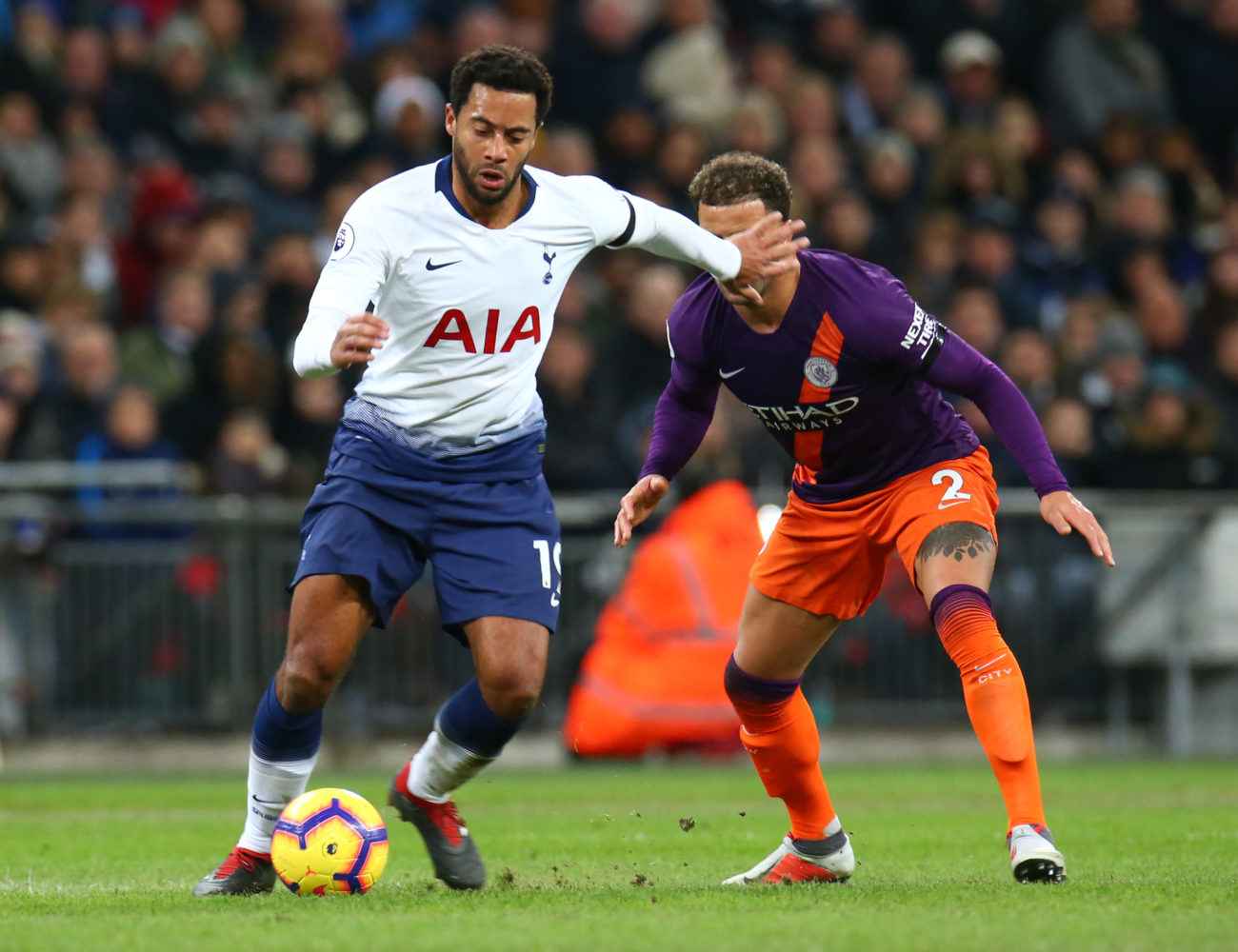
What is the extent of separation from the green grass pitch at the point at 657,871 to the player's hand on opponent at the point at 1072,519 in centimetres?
110

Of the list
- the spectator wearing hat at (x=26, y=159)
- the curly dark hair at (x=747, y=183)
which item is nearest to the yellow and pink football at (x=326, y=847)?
the curly dark hair at (x=747, y=183)

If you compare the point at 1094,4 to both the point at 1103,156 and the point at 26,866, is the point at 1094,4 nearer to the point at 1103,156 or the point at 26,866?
the point at 1103,156

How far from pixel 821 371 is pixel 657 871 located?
79.4 inches

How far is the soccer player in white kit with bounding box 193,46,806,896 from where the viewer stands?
631 cm

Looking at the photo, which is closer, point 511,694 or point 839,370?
point 511,694

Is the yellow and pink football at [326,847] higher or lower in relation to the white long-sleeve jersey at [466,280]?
lower

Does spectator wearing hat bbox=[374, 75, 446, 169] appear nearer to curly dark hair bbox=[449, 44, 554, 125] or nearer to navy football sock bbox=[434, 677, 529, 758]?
curly dark hair bbox=[449, 44, 554, 125]

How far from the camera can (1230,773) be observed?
38.6ft

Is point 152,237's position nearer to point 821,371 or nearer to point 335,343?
point 821,371

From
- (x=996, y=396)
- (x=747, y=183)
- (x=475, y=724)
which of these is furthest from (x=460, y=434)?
(x=996, y=396)

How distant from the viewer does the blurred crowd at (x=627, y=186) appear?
43.1 feet

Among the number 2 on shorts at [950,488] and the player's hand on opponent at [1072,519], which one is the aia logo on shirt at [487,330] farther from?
the player's hand on opponent at [1072,519]

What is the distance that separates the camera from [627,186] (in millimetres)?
15172

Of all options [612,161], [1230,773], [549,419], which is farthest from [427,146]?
[1230,773]
